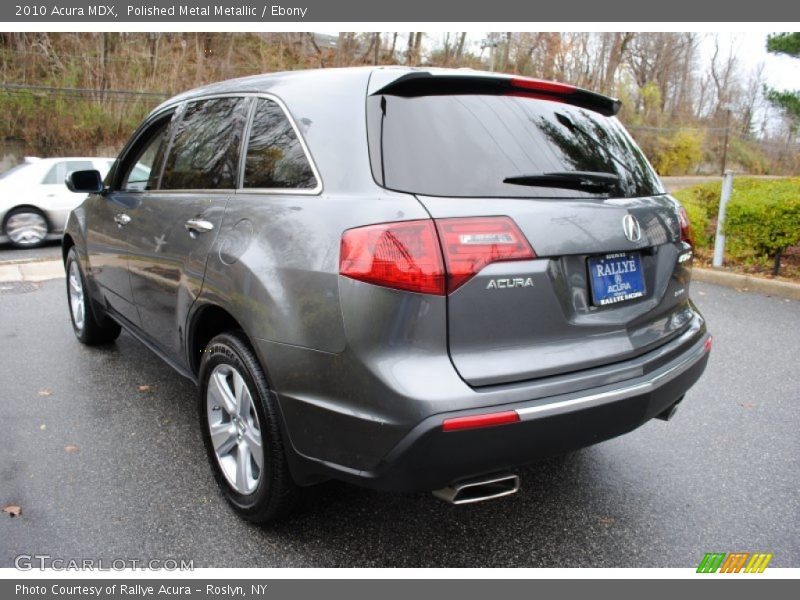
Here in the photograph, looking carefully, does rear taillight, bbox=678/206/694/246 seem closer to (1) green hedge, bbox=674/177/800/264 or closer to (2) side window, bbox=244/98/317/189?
(2) side window, bbox=244/98/317/189

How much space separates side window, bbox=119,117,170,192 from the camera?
11.3ft

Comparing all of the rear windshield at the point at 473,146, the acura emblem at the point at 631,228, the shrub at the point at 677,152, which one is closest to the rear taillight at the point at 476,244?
the rear windshield at the point at 473,146

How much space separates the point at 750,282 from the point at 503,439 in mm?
6377

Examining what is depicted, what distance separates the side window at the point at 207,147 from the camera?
9.00 ft

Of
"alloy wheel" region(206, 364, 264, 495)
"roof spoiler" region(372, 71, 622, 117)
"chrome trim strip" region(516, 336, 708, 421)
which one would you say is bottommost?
"alloy wheel" region(206, 364, 264, 495)

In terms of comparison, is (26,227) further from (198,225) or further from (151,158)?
(198,225)

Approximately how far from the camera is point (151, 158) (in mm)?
3850

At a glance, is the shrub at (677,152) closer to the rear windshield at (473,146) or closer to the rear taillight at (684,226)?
the rear taillight at (684,226)

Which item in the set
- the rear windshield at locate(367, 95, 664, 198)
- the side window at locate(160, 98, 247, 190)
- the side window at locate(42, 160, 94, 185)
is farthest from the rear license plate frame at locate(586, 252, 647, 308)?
the side window at locate(42, 160, 94, 185)

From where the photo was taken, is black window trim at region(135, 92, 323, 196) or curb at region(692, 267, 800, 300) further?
curb at region(692, 267, 800, 300)

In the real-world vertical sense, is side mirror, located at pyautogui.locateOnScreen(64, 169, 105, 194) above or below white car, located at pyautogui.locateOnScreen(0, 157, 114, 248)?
above

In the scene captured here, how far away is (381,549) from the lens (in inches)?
95.0

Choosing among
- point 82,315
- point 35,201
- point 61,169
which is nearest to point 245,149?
point 82,315

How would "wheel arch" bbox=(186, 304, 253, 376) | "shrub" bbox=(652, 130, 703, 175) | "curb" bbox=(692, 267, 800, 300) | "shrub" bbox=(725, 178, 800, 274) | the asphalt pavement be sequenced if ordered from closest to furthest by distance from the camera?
the asphalt pavement → "wheel arch" bbox=(186, 304, 253, 376) → "curb" bbox=(692, 267, 800, 300) → "shrub" bbox=(725, 178, 800, 274) → "shrub" bbox=(652, 130, 703, 175)
